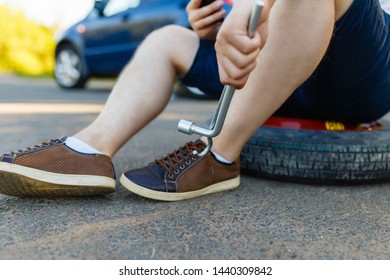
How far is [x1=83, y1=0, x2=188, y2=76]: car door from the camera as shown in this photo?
3.99m

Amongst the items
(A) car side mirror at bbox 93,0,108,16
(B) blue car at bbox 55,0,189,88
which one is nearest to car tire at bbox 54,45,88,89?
(B) blue car at bbox 55,0,189,88

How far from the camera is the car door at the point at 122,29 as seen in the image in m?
3.99

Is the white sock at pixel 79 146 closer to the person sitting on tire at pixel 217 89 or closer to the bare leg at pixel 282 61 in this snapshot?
the person sitting on tire at pixel 217 89

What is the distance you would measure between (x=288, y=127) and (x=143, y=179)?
0.61 metres

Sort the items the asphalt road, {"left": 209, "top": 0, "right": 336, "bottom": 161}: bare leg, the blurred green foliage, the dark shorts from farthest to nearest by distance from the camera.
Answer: the blurred green foliage, the dark shorts, {"left": 209, "top": 0, "right": 336, "bottom": 161}: bare leg, the asphalt road

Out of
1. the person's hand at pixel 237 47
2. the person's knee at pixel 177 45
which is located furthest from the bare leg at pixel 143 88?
the person's hand at pixel 237 47

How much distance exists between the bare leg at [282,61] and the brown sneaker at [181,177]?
8 centimetres

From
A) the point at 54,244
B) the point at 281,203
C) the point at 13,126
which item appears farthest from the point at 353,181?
the point at 13,126

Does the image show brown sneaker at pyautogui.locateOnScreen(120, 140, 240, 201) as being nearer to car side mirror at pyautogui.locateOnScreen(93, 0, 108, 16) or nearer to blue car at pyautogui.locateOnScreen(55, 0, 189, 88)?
car side mirror at pyautogui.locateOnScreen(93, 0, 108, 16)

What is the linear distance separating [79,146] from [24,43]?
15.4 m

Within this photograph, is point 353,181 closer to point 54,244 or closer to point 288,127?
point 288,127

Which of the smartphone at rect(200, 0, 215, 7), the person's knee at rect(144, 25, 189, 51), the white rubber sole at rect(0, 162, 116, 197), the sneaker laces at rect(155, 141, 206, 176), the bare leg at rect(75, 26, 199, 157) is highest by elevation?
the smartphone at rect(200, 0, 215, 7)

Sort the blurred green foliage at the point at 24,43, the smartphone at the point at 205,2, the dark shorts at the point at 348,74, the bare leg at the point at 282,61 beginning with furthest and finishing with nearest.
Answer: the blurred green foliage at the point at 24,43 < the smartphone at the point at 205,2 < the dark shorts at the point at 348,74 < the bare leg at the point at 282,61

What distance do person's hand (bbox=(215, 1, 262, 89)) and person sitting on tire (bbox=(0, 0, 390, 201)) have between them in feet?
0.09
